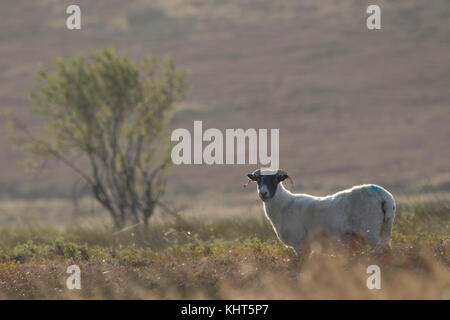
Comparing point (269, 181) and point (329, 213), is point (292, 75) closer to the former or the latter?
point (269, 181)

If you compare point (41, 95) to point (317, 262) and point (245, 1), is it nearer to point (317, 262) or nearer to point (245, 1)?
point (317, 262)

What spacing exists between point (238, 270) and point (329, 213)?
1734mm

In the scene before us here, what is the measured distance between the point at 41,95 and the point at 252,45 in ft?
271

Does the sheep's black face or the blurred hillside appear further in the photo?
the blurred hillside

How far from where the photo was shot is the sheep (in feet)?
43.0

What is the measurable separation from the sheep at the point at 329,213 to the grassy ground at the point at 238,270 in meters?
0.27

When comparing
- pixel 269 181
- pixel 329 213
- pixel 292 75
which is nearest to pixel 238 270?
pixel 329 213

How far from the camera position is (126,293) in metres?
12.4

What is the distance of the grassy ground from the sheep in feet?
0.88

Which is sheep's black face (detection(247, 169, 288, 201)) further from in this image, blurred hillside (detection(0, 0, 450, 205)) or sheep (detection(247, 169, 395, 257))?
blurred hillside (detection(0, 0, 450, 205))

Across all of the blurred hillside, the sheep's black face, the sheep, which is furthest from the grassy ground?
the blurred hillside

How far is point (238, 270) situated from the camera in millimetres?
13148

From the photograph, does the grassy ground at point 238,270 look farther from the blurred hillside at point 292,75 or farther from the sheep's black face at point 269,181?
the blurred hillside at point 292,75
